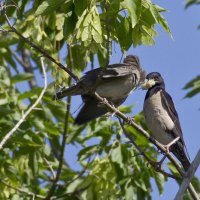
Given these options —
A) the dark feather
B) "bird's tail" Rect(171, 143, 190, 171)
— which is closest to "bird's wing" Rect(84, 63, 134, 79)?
the dark feather

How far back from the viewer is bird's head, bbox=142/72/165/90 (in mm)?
8641

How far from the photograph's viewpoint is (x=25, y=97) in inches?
344

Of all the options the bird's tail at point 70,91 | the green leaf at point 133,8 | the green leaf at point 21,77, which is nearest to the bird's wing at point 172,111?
the bird's tail at point 70,91

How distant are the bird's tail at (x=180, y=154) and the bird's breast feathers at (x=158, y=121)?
0.55 feet

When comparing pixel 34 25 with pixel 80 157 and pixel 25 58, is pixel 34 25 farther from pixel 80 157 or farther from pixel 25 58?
pixel 25 58

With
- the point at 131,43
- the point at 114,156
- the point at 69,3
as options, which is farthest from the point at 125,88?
the point at 69,3

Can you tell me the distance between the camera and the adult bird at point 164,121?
8.05 metres

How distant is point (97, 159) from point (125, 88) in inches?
39.5

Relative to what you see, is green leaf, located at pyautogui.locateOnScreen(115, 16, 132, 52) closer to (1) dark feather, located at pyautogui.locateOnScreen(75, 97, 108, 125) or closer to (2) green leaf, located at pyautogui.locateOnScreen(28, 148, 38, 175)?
(1) dark feather, located at pyautogui.locateOnScreen(75, 97, 108, 125)

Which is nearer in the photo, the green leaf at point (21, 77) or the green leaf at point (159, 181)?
the green leaf at point (159, 181)

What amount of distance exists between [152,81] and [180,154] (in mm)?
1193

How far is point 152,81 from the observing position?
8711mm

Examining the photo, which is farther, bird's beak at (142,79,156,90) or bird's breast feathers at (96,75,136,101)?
bird's beak at (142,79,156,90)

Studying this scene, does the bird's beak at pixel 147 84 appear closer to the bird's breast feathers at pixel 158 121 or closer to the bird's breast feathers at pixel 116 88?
the bird's breast feathers at pixel 158 121
